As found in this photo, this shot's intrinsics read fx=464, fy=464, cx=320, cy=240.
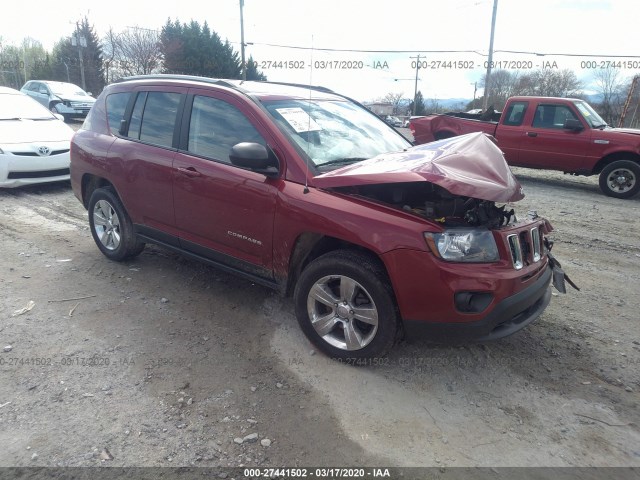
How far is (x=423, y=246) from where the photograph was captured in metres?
2.75

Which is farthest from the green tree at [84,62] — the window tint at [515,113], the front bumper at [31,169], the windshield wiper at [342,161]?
the windshield wiper at [342,161]

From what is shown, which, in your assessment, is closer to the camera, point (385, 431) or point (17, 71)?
point (385, 431)

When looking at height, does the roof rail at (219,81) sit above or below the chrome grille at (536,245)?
above

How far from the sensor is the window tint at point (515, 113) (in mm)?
10133

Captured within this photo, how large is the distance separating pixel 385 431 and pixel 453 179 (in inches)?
59.3

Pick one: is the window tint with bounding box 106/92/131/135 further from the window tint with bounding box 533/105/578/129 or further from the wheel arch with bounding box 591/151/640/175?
the wheel arch with bounding box 591/151/640/175

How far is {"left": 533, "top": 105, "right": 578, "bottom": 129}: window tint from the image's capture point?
960 cm

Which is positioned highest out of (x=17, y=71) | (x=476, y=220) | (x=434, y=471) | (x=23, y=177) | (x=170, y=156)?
(x=17, y=71)

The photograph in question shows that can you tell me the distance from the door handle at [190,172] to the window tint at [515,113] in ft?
27.9

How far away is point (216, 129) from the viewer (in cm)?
379

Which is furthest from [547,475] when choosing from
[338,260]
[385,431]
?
[338,260]

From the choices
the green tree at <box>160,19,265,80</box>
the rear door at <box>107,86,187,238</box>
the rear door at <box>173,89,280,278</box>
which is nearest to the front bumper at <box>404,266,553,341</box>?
the rear door at <box>173,89,280,278</box>

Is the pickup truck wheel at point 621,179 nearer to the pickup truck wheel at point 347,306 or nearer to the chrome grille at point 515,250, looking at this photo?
the chrome grille at point 515,250

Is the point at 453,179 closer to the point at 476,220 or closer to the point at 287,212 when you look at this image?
the point at 476,220
